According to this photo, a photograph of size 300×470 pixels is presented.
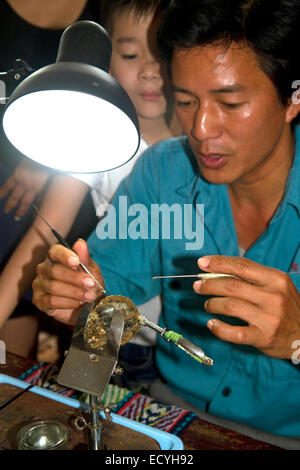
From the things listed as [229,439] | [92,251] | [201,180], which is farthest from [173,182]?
[229,439]

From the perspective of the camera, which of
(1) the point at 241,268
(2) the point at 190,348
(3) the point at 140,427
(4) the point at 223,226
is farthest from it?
(4) the point at 223,226

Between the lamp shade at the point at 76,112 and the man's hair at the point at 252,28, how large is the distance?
502 mm

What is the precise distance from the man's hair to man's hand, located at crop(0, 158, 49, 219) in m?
1.00

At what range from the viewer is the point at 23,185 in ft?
6.86

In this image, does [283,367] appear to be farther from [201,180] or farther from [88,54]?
[88,54]

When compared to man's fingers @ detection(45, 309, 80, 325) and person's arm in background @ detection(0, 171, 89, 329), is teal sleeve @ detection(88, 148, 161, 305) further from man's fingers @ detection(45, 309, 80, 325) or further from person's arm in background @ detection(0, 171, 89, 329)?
man's fingers @ detection(45, 309, 80, 325)

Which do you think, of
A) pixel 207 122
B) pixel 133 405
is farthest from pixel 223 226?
pixel 133 405

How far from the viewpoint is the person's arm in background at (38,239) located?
1.68 m

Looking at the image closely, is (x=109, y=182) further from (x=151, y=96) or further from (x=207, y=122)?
(x=207, y=122)

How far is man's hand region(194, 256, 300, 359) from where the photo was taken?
1013 millimetres

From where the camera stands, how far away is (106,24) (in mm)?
1842

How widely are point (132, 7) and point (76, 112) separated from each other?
3.21ft

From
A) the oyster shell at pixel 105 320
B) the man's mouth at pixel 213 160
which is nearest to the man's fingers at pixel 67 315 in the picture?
the oyster shell at pixel 105 320
